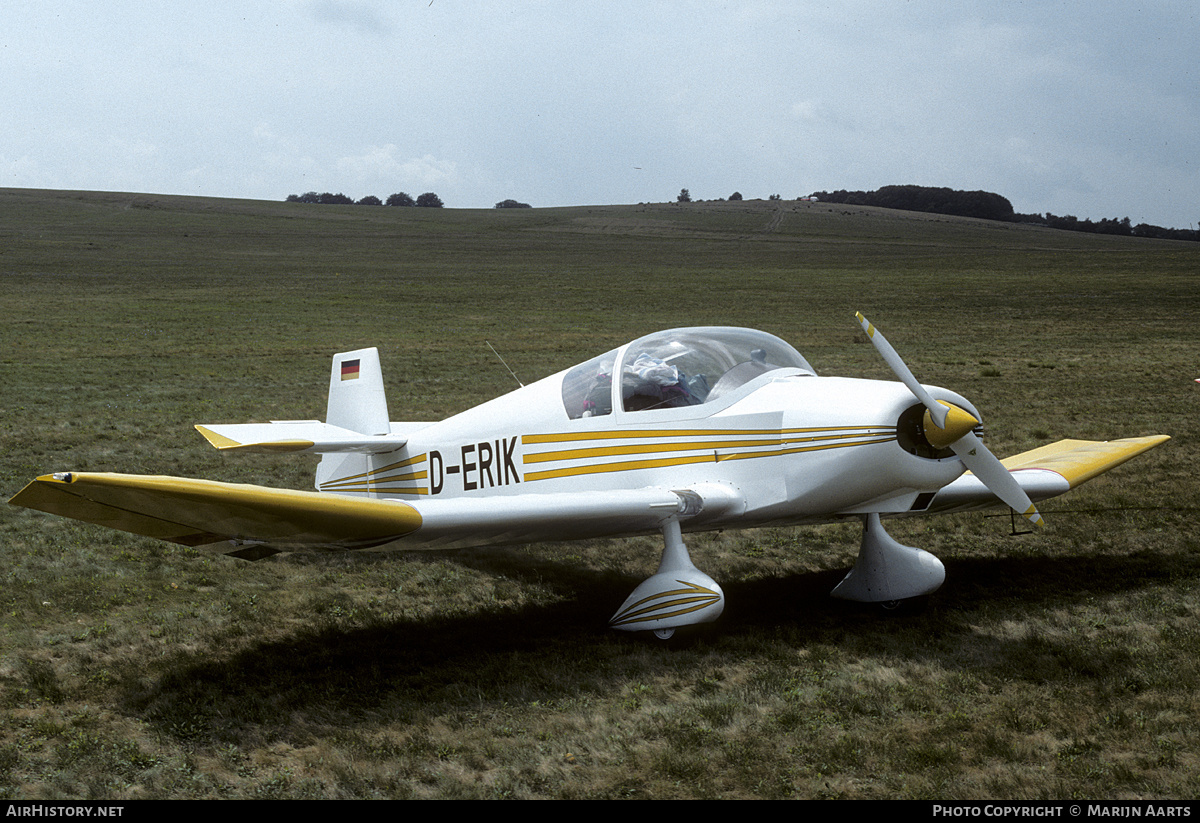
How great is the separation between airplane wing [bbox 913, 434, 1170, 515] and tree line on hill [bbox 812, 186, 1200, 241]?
106 m

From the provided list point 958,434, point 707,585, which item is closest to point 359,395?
point 707,585

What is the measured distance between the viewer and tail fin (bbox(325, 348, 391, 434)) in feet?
26.3

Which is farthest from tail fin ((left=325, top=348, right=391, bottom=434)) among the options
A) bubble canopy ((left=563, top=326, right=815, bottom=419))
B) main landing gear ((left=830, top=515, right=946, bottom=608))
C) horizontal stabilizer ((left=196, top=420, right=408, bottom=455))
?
main landing gear ((left=830, top=515, right=946, bottom=608))

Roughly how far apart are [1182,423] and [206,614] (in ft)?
43.1

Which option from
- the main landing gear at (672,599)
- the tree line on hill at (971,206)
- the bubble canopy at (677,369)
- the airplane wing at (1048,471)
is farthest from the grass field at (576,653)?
the tree line on hill at (971,206)

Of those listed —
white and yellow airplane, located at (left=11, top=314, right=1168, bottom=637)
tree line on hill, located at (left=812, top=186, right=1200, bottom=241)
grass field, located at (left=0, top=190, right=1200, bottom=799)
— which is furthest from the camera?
tree line on hill, located at (left=812, top=186, right=1200, bottom=241)

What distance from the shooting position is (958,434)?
5375mm

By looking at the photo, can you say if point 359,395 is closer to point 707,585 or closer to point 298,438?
point 298,438

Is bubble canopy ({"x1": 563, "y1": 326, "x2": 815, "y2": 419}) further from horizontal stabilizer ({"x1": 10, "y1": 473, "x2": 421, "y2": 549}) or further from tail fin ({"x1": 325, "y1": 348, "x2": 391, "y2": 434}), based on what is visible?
tail fin ({"x1": 325, "y1": 348, "x2": 391, "y2": 434})

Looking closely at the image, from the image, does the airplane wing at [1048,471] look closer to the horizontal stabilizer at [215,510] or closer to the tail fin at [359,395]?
the horizontal stabilizer at [215,510]

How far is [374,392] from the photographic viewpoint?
8.11 metres

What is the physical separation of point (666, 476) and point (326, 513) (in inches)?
90.5
